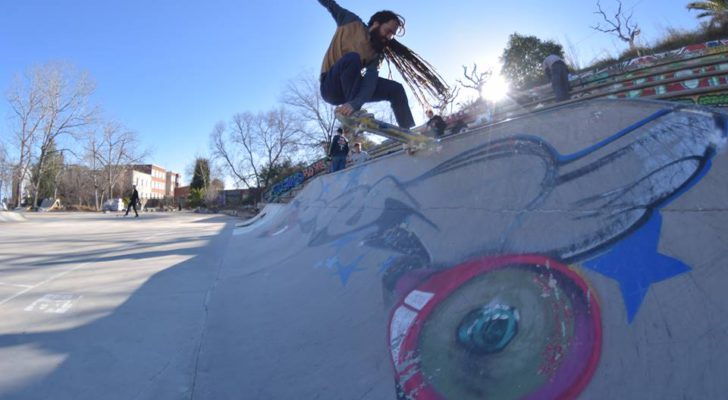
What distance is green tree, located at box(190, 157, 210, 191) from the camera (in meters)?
54.9

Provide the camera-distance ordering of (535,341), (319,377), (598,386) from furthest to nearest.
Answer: (319,377) < (535,341) < (598,386)

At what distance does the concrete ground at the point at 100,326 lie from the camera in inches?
62.7

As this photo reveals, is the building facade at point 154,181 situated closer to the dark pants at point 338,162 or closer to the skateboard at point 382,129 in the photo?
the dark pants at point 338,162

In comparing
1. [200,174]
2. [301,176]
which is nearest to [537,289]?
[301,176]

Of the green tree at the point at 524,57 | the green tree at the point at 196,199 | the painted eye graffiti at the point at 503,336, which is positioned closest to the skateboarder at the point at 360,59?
the painted eye graffiti at the point at 503,336

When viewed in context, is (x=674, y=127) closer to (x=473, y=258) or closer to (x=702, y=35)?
(x=473, y=258)

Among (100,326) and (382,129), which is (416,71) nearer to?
(382,129)

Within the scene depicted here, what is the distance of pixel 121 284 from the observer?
3131 millimetres

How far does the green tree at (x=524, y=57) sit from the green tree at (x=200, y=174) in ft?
151

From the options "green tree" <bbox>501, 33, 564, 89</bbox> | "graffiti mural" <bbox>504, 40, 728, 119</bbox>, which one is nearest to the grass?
"green tree" <bbox>501, 33, 564, 89</bbox>

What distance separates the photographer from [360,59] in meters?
2.71

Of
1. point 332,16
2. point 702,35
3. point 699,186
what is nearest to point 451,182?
point 699,186

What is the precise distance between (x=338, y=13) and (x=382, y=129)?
38.2 inches

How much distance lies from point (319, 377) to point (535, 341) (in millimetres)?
894
